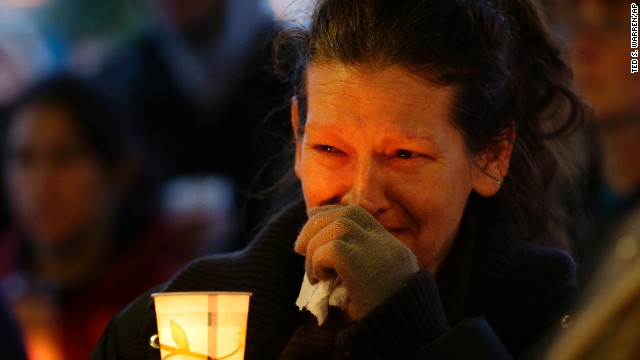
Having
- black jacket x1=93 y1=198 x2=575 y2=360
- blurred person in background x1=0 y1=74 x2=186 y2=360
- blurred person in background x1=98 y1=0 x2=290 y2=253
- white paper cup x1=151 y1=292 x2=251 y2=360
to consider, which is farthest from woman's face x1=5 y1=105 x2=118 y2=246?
white paper cup x1=151 y1=292 x2=251 y2=360

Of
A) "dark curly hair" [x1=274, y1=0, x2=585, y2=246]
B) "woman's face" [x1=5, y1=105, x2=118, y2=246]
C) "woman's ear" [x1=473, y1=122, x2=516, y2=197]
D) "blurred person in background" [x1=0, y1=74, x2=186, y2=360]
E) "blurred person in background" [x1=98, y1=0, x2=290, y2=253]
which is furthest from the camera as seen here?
"blurred person in background" [x1=98, y1=0, x2=290, y2=253]

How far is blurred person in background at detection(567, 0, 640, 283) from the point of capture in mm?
4570

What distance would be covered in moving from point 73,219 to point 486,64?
2240 mm

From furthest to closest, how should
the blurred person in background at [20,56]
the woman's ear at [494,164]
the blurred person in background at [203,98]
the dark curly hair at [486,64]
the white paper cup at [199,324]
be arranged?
the blurred person in background at [20,56]
the blurred person in background at [203,98]
the woman's ear at [494,164]
the dark curly hair at [486,64]
the white paper cup at [199,324]

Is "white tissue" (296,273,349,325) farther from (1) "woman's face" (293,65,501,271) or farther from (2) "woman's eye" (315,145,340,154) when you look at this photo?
(2) "woman's eye" (315,145,340,154)

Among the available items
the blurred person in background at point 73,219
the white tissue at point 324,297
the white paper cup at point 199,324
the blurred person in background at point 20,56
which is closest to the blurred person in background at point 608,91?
Result: the blurred person in background at point 73,219

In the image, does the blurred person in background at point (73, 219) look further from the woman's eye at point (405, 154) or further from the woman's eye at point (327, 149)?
the woman's eye at point (405, 154)

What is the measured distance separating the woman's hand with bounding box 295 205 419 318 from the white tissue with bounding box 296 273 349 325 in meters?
0.03

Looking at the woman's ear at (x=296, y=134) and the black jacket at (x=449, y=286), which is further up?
the woman's ear at (x=296, y=134)

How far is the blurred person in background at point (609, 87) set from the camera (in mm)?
4570

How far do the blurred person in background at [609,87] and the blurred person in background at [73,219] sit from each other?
197 centimetres

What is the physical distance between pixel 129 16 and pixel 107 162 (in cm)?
232

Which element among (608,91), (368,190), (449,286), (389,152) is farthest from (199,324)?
(608,91)

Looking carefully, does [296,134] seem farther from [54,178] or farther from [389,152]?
[54,178]
